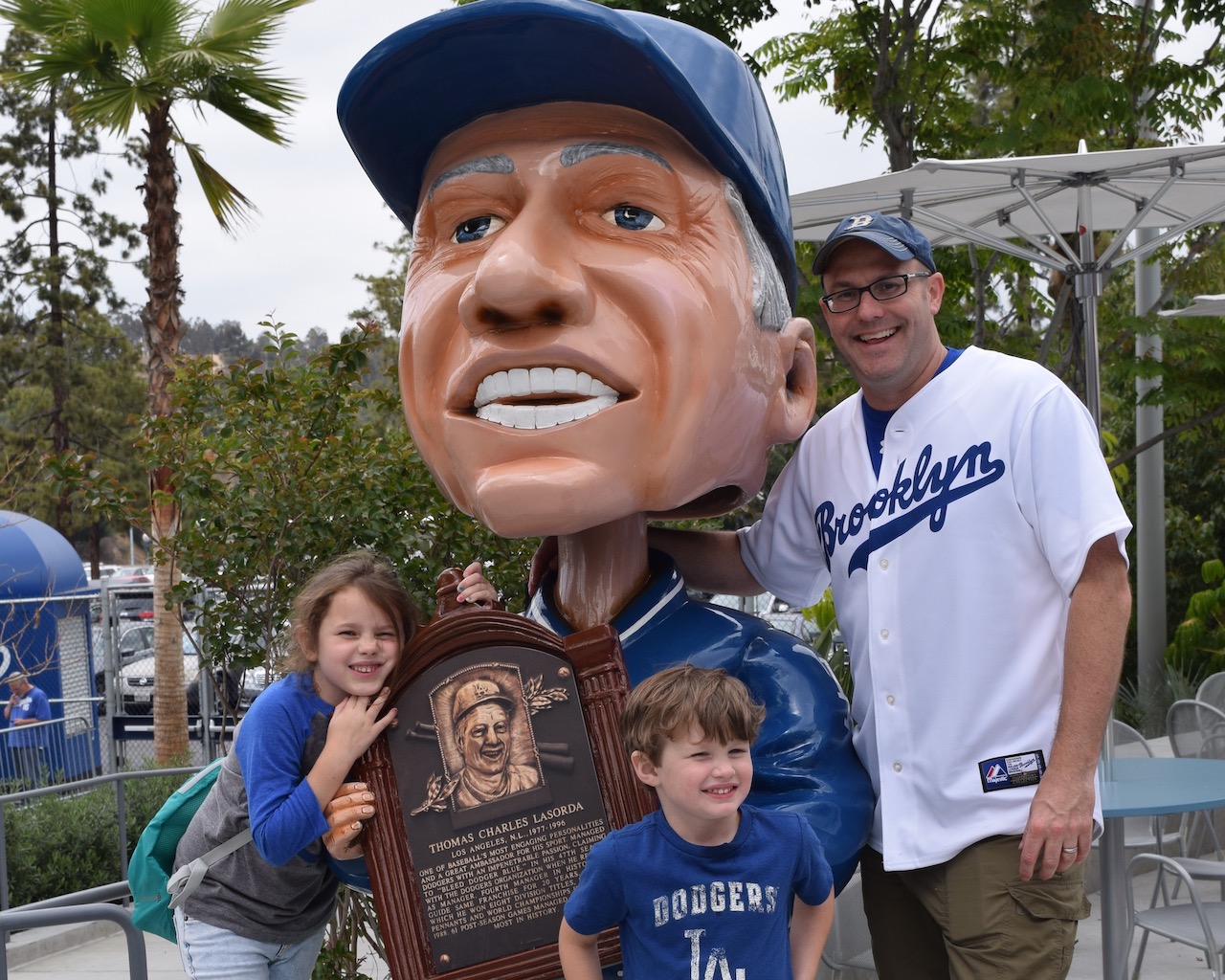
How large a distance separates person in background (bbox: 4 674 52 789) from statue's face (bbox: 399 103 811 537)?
9.25 m

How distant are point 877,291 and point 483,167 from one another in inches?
31.3

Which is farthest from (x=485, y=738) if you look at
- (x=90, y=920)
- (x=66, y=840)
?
(x=66, y=840)

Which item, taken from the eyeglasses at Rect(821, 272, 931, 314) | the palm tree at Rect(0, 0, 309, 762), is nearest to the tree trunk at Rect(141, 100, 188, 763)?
the palm tree at Rect(0, 0, 309, 762)

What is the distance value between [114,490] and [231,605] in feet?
3.13

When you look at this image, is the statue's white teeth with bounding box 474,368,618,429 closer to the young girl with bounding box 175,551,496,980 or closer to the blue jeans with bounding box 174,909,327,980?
the young girl with bounding box 175,551,496,980

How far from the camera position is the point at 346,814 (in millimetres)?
2303

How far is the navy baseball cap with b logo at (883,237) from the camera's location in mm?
2445

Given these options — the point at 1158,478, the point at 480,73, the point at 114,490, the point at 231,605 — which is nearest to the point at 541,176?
the point at 480,73

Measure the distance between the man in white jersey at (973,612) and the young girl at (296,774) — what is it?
2.63 feet

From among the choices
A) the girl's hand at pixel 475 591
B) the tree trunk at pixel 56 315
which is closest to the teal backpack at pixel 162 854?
the girl's hand at pixel 475 591

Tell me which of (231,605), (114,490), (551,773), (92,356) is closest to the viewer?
(551,773)

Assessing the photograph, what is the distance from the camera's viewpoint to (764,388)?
2.53 m

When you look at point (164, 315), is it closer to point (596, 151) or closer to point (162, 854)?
point (162, 854)

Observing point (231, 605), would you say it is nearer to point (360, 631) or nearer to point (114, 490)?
point (114, 490)
